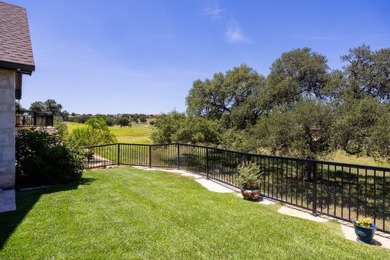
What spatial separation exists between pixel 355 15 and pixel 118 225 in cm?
1078

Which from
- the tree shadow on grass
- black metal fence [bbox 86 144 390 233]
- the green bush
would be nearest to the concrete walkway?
black metal fence [bbox 86 144 390 233]

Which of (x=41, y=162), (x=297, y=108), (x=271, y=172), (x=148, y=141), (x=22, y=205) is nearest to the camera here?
(x=22, y=205)

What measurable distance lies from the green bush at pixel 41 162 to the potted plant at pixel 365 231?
21.1ft

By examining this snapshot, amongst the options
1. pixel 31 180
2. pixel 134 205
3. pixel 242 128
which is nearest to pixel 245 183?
pixel 134 205

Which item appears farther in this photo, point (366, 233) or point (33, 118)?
point (33, 118)

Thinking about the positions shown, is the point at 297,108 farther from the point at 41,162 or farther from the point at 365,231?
the point at 41,162

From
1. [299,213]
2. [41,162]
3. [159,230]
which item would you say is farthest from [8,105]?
[299,213]

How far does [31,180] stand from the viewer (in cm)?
650

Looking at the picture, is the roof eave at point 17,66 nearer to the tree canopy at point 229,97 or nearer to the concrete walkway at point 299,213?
the concrete walkway at point 299,213

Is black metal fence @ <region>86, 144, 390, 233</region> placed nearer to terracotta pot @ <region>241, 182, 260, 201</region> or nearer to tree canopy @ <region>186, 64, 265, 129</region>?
terracotta pot @ <region>241, 182, 260, 201</region>

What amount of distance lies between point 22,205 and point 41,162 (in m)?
1.94

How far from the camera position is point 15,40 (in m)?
6.62

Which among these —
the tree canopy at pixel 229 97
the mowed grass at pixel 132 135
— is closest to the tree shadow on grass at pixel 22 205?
the tree canopy at pixel 229 97

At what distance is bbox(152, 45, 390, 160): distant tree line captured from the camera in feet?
31.0
